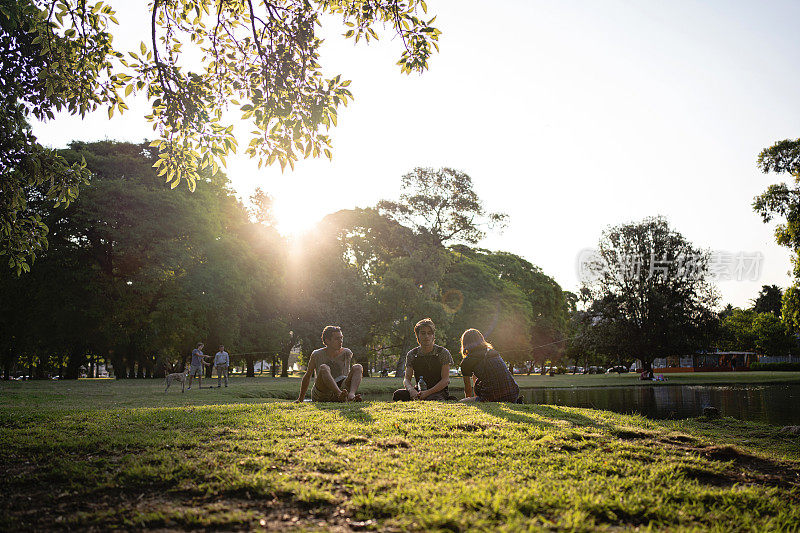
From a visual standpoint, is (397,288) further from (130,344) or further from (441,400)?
(441,400)

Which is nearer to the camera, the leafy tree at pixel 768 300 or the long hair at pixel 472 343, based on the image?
the long hair at pixel 472 343

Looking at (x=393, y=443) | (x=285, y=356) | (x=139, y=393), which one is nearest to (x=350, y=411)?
(x=393, y=443)

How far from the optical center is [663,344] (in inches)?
1453

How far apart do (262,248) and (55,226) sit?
13632mm

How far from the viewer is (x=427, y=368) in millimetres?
9938

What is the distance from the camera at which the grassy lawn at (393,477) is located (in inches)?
122

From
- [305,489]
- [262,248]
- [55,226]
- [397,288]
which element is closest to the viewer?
[305,489]

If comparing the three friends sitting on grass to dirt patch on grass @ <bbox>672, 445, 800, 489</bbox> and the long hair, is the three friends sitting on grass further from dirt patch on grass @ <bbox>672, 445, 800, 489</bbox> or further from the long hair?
dirt patch on grass @ <bbox>672, 445, 800, 489</bbox>

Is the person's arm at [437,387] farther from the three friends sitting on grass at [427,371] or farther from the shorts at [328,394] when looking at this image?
the shorts at [328,394]

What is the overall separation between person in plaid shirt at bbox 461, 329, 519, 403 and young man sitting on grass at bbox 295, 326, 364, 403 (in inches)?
78.8

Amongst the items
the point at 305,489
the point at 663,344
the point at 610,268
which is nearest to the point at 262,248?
the point at 610,268

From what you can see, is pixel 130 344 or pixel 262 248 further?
pixel 262 248

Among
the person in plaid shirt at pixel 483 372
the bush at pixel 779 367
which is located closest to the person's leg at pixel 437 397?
the person in plaid shirt at pixel 483 372

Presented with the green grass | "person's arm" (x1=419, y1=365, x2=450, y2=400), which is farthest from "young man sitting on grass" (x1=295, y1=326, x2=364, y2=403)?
the green grass
